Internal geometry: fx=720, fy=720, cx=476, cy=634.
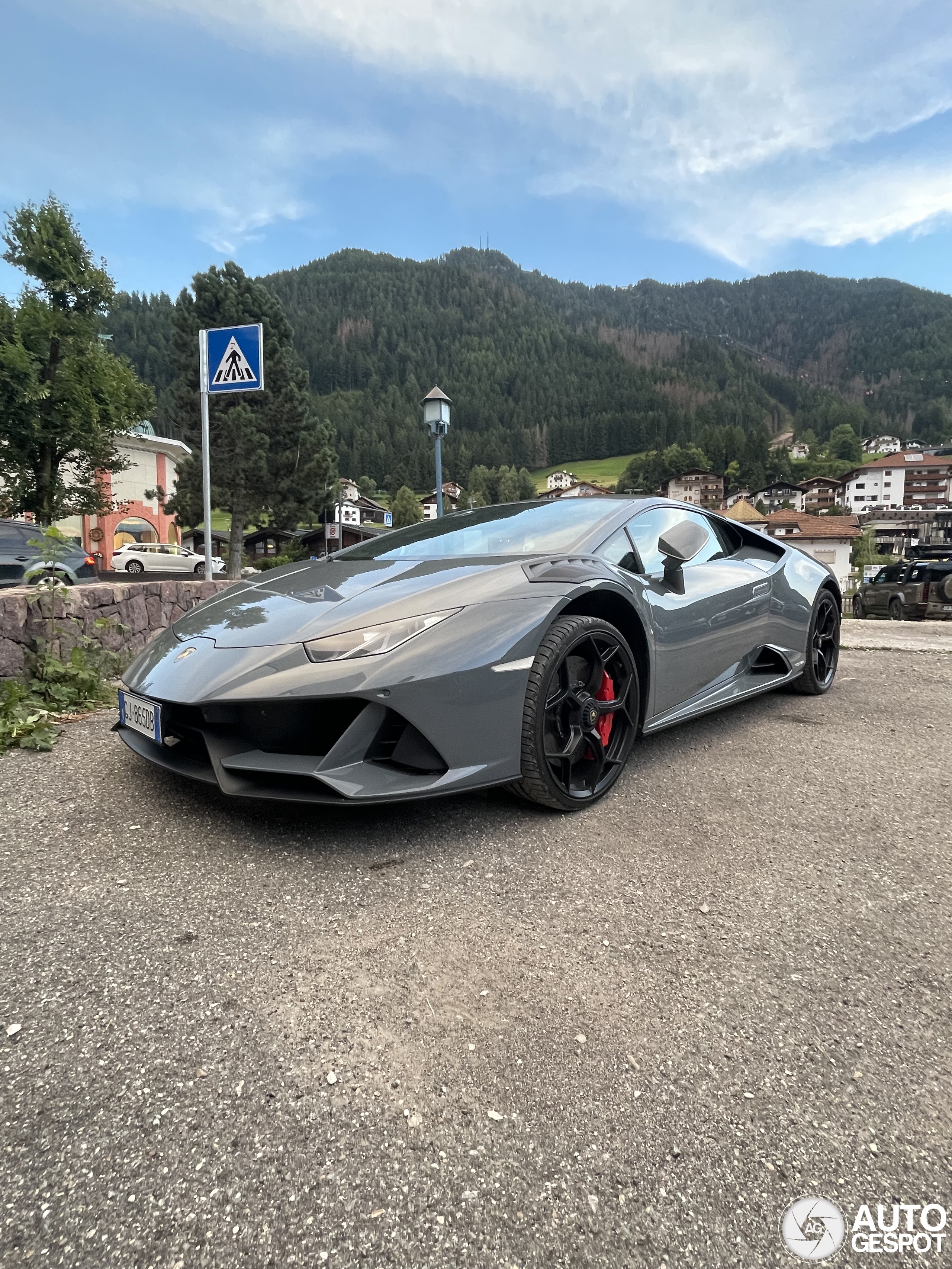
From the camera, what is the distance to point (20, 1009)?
4.34ft

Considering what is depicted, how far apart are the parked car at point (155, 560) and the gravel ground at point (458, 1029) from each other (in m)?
25.3

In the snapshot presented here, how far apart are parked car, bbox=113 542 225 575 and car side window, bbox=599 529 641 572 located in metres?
24.8

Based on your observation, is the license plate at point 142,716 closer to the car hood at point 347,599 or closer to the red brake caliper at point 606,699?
the car hood at point 347,599

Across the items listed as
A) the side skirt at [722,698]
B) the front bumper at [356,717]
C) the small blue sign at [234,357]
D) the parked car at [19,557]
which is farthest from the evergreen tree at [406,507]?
the front bumper at [356,717]

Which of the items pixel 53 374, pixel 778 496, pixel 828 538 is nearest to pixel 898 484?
pixel 778 496

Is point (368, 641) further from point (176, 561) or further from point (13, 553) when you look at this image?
point (176, 561)

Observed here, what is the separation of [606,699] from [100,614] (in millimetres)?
3038

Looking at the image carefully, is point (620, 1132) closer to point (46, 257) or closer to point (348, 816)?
point (348, 816)

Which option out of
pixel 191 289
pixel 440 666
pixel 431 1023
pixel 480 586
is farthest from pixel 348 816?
pixel 191 289

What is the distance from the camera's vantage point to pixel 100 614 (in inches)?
159

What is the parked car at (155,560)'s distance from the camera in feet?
85.7

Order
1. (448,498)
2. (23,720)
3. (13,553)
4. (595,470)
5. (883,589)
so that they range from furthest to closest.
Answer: (595,470) → (448,498) → (883,589) → (13,553) → (23,720)

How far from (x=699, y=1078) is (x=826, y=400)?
15447cm

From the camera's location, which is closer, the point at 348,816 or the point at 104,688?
the point at 348,816
